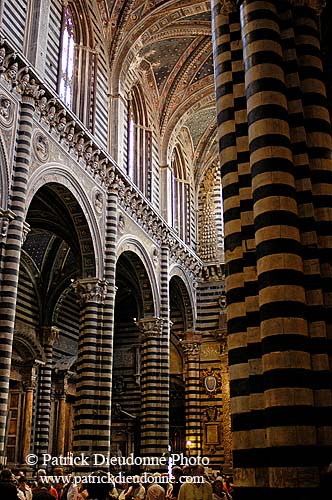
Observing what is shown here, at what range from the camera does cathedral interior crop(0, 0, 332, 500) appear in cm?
739

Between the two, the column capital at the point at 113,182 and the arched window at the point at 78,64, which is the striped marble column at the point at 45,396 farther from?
the arched window at the point at 78,64

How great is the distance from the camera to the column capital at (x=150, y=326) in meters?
22.3

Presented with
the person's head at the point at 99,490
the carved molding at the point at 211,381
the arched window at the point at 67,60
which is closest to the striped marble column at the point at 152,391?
the carved molding at the point at 211,381

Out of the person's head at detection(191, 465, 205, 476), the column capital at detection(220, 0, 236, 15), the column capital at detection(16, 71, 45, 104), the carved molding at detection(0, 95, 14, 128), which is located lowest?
the person's head at detection(191, 465, 205, 476)

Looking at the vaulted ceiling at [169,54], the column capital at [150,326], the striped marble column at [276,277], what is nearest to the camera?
the striped marble column at [276,277]

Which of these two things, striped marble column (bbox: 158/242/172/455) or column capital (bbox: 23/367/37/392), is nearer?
striped marble column (bbox: 158/242/172/455)

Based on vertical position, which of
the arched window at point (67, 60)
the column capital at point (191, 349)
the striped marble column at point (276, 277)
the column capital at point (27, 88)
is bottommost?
the striped marble column at point (276, 277)

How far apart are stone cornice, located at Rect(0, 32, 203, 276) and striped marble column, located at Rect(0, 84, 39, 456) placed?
0.44 metres

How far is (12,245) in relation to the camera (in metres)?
12.9

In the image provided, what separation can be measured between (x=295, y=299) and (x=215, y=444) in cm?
1964

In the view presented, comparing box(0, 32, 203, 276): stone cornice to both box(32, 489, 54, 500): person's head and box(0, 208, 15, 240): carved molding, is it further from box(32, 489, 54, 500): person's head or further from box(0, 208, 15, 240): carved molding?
box(32, 489, 54, 500): person's head

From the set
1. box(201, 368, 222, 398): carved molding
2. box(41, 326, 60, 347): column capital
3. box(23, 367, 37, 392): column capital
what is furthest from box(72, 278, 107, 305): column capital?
box(201, 368, 222, 398): carved molding

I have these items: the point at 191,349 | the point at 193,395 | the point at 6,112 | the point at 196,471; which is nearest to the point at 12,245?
the point at 6,112

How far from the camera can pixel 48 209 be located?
18688 mm
